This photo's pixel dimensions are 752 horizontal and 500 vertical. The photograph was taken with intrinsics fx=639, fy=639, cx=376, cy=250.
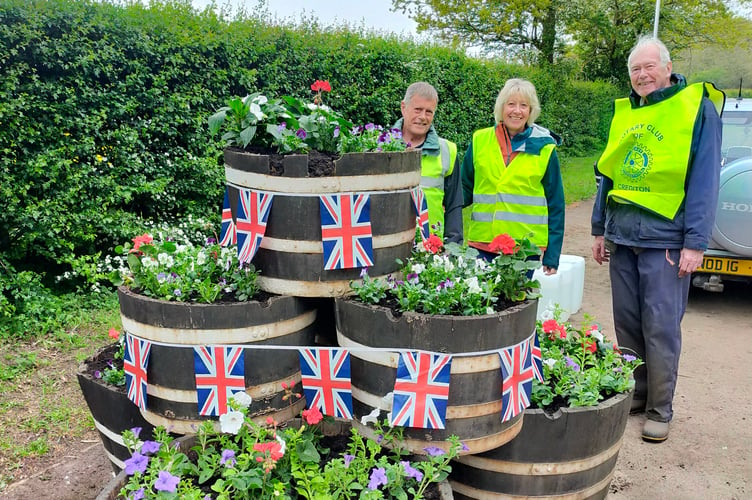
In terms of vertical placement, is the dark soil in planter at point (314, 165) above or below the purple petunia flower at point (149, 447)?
above

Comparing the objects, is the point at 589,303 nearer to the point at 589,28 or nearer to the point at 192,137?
the point at 192,137

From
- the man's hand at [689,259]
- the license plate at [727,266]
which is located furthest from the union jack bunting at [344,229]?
the license plate at [727,266]

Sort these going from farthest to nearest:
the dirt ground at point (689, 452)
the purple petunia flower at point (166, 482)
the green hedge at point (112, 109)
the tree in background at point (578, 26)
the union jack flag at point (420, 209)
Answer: the tree in background at point (578, 26) < the green hedge at point (112, 109) < the dirt ground at point (689, 452) < the union jack flag at point (420, 209) < the purple petunia flower at point (166, 482)

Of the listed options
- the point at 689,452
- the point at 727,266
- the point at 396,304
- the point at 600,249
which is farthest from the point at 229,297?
the point at 727,266

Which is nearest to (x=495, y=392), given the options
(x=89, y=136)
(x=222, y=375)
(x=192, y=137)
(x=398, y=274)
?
(x=398, y=274)

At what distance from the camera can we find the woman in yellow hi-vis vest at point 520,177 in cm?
387

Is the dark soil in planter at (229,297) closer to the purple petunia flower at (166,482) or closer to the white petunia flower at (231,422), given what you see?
the white petunia flower at (231,422)

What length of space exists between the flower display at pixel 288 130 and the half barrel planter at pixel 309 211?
0.11 metres

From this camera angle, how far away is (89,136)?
18.1 ft

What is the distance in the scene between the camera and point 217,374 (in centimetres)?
234

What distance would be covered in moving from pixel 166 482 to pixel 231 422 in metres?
0.30

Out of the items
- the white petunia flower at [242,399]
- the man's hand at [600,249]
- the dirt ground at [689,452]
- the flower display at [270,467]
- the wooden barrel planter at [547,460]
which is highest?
the man's hand at [600,249]

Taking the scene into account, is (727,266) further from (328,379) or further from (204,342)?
(204,342)

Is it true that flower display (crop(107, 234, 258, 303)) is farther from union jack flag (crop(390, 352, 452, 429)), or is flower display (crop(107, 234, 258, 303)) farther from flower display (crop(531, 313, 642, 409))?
flower display (crop(531, 313, 642, 409))
